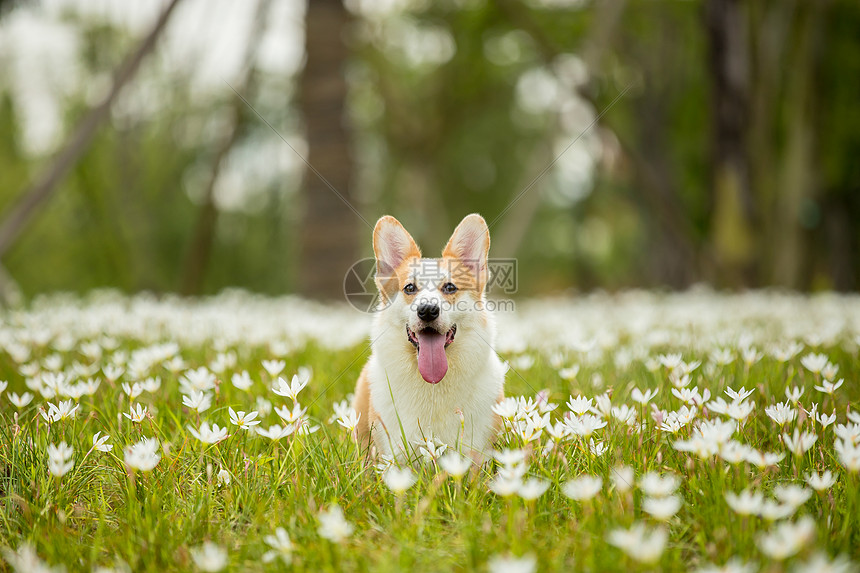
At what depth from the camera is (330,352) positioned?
511 cm

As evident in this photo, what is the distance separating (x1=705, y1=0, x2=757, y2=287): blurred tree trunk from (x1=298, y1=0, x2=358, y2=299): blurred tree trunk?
6.63m

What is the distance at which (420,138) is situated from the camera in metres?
21.0

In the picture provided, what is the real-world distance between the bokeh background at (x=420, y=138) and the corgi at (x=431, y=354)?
741 mm

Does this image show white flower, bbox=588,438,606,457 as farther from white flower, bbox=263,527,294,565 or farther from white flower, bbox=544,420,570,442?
white flower, bbox=263,527,294,565

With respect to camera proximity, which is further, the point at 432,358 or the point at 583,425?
the point at 432,358

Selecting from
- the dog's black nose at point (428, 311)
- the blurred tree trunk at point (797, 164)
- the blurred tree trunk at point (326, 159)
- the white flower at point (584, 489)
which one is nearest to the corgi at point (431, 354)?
the dog's black nose at point (428, 311)

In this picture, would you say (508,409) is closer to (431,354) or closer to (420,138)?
(431,354)

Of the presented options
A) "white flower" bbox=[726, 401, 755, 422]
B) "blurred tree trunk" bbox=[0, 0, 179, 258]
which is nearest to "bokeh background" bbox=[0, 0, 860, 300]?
"blurred tree trunk" bbox=[0, 0, 179, 258]

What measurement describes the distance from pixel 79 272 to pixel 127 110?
4.50 meters

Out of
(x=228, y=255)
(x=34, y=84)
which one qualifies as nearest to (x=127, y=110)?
(x=228, y=255)

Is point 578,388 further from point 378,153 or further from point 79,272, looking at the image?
point 378,153

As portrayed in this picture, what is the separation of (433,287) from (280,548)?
1805mm

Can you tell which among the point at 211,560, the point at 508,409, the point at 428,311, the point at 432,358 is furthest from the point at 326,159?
the point at 211,560

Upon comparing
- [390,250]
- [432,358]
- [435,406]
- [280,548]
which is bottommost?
[280,548]
